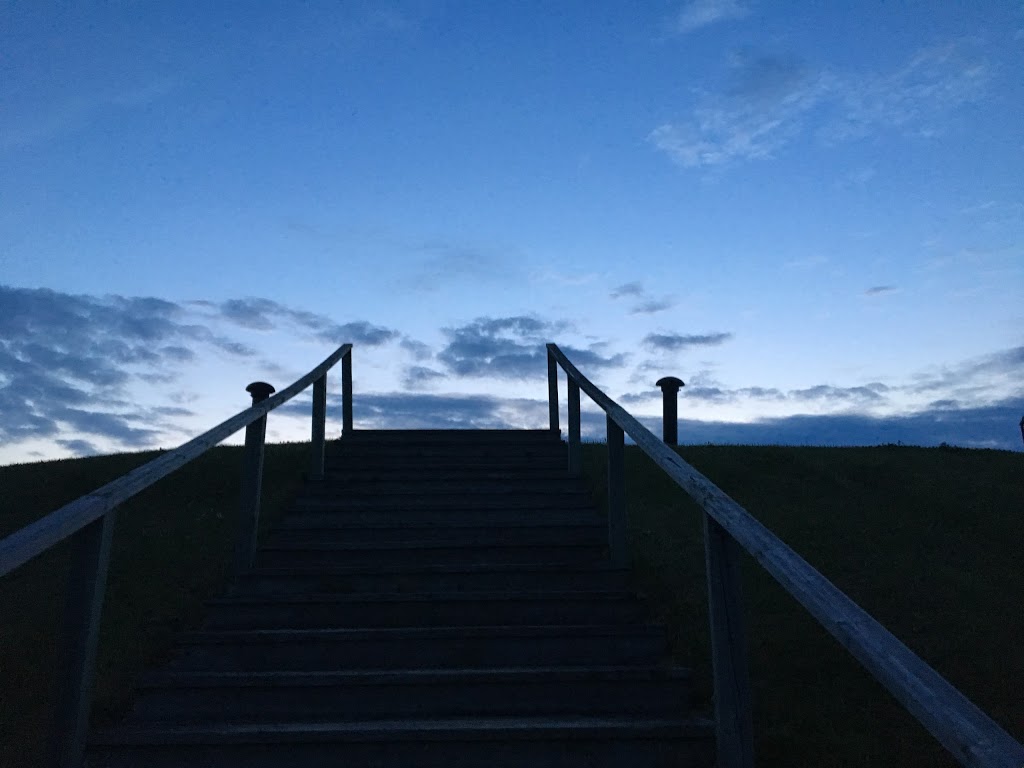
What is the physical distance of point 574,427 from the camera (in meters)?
6.71

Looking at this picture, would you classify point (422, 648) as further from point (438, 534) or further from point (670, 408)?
point (670, 408)

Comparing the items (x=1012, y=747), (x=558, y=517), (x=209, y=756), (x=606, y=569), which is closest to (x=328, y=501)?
(x=558, y=517)

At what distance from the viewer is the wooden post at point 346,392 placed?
8.40 metres

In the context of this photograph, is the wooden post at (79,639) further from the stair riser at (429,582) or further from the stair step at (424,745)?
the stair riser at (429,582)

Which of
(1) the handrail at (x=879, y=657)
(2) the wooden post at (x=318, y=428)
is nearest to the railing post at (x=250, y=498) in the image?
(2) the wooden post at (x=318, y=428)

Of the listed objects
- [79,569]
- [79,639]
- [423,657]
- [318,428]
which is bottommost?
[423,657]

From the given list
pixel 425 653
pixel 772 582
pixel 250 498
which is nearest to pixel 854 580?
pixel 772 582

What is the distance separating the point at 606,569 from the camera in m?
4.69

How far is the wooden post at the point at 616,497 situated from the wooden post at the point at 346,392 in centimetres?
416

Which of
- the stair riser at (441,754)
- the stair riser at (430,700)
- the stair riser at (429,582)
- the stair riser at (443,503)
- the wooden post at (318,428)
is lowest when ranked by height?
the stair riser at (441,754)

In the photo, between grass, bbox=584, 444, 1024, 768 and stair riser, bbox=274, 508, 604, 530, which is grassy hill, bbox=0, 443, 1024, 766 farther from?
stair riser, bbox=274, 508, 604, 530

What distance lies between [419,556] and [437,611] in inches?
33.4

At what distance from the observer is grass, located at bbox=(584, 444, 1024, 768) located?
3445mm

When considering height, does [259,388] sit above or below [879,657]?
above
